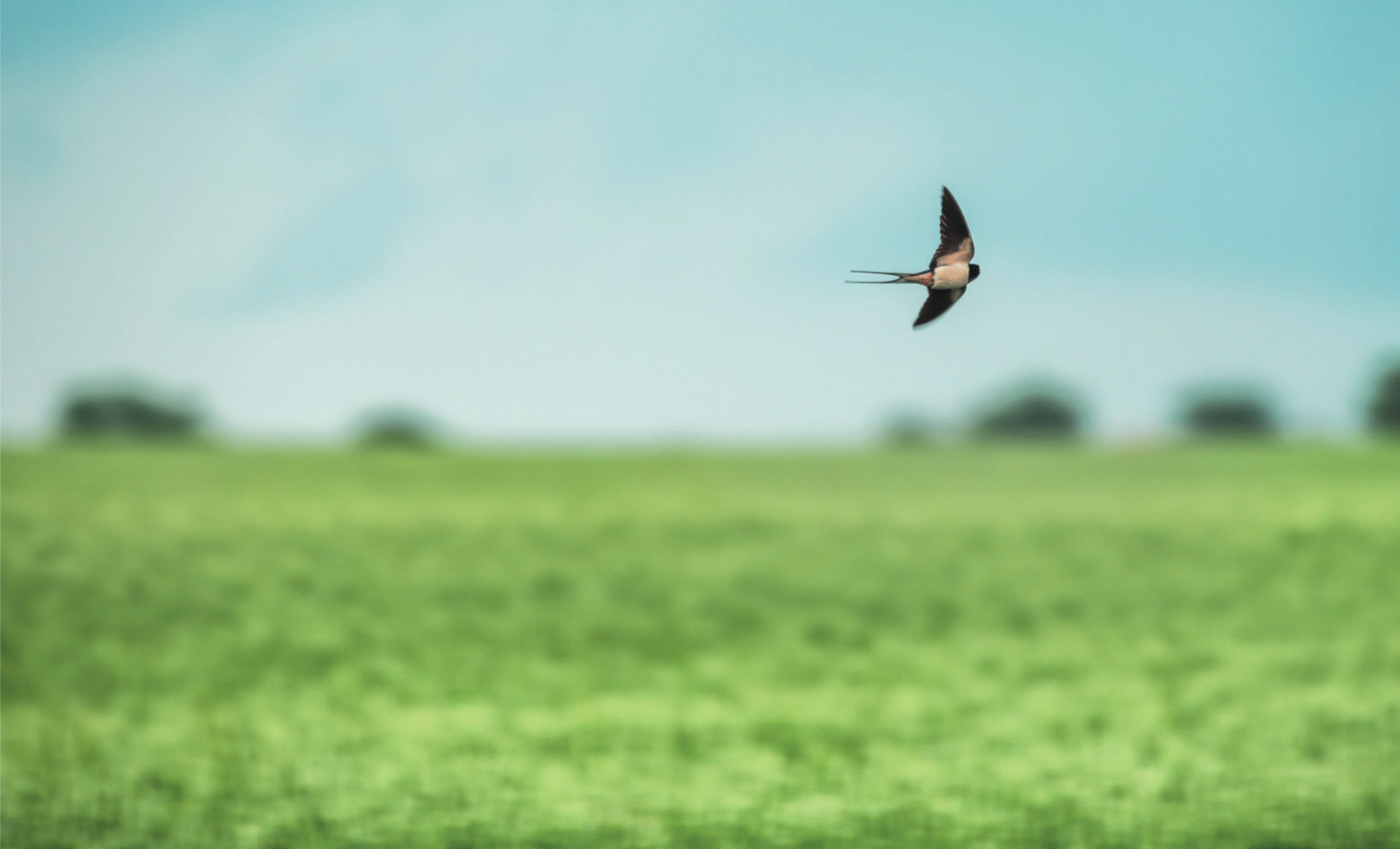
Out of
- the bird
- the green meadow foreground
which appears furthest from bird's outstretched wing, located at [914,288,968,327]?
the green meadow foreground

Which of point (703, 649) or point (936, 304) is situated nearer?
point (936, 304)

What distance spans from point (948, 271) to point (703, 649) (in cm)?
1663

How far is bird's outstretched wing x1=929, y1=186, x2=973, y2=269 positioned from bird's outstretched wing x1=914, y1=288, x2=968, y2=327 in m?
0.03

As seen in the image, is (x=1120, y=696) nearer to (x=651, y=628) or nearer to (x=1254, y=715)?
(x=1254, y=715)

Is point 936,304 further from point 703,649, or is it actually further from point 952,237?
point 703,649

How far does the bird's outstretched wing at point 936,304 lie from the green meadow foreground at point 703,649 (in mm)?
8336

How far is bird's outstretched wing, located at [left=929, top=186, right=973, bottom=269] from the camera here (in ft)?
3.67

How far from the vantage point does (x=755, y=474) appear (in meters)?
25.6

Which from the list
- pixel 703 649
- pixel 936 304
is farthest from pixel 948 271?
pixel 703 649

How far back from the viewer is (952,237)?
45.0 inches

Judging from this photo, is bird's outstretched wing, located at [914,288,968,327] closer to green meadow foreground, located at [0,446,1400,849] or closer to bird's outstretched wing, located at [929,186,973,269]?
bird's outstretched wing, located at [929,186,973,269]

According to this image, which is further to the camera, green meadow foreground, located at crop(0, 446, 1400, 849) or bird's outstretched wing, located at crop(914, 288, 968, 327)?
green meadow foreground, located at crop(0, 446, 1400, 849)

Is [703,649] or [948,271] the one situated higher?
[948,271]

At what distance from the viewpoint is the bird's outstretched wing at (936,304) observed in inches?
42.7
